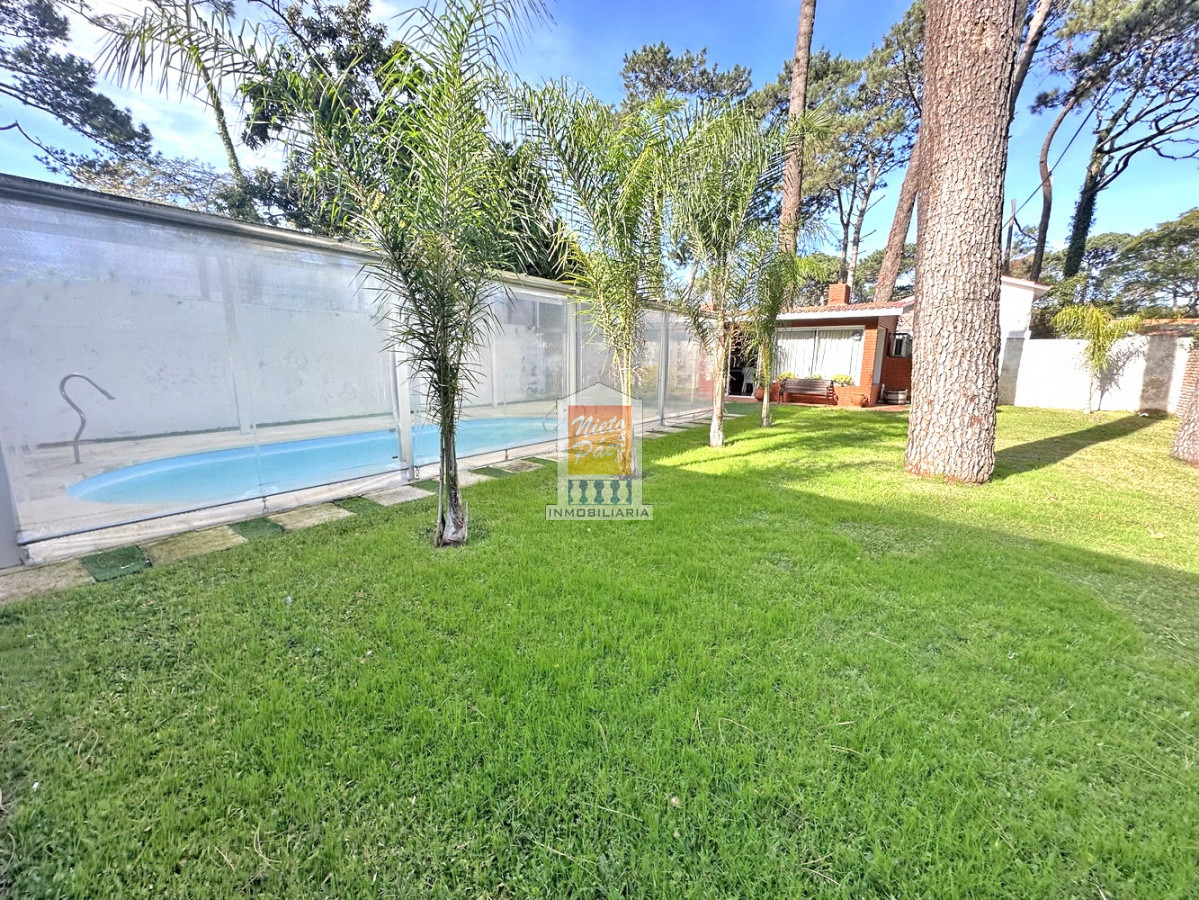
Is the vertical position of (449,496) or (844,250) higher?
(844,250)

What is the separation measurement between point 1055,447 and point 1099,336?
21.6ft

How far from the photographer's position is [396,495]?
5.41 metres

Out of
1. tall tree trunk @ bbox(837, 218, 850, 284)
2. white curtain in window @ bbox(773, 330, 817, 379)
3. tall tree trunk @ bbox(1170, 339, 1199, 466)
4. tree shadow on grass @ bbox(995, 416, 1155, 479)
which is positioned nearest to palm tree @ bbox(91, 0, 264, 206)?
tree shadow on grass @ bbox(995, 416, 1155, 479)

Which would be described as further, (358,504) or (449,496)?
(358,504)

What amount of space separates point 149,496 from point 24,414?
1.10 m

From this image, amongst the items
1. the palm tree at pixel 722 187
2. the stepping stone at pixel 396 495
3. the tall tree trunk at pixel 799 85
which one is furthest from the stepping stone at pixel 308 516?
the tall tree trunk at pixel 799 85

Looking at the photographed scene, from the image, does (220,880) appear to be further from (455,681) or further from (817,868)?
(817,868)

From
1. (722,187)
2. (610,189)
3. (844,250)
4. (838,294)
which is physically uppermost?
(844,250)

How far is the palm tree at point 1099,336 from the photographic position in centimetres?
1182

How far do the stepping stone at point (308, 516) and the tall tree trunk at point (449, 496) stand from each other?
1.36m

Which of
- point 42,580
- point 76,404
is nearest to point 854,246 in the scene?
point 76,404
